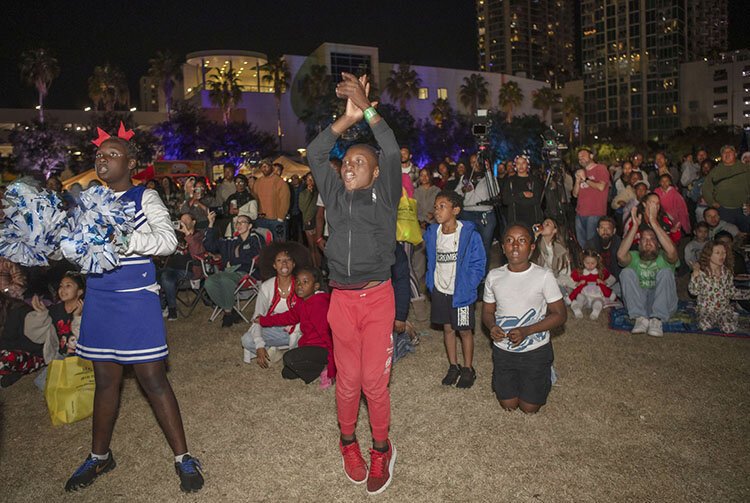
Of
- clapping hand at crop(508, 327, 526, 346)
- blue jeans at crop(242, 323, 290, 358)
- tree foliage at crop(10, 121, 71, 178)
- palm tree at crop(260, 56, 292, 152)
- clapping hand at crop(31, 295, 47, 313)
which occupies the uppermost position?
palm tree at crop(260, 56, 292, 152)

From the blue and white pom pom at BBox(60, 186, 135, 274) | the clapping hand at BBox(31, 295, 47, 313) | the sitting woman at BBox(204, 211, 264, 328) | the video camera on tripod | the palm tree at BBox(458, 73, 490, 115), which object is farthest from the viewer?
the palm tree at BBox(458, 73, 490, 115)

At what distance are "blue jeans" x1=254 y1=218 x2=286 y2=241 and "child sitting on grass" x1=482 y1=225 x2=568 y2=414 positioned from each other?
5.71 meters

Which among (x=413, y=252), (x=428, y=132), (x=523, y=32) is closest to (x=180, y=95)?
(x=428, y=132)

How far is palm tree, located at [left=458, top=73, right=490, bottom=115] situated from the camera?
222 feet

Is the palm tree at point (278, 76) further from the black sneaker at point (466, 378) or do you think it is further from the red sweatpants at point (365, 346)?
the red sweatpants at point (365, 346)

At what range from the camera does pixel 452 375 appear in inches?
203

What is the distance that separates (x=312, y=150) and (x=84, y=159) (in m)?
45.4

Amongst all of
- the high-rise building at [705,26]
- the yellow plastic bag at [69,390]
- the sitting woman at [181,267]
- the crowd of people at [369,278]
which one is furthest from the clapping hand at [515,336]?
the high-rise building at [705,26]

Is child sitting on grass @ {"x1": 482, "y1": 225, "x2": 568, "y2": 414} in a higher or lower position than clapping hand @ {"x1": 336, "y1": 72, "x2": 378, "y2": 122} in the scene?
lower

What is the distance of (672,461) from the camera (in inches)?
143

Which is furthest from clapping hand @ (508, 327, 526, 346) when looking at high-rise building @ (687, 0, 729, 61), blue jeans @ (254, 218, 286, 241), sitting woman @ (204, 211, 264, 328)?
high-rise building @ (687, 0, 729, 61)

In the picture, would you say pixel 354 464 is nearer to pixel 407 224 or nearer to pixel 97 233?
pixel 97 233

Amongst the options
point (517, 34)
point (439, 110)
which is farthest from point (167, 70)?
point (517, 34)

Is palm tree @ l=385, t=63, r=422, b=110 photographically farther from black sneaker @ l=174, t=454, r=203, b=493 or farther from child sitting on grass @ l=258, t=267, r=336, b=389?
black sneaker @ l=174, t=454, r=203, b=493
